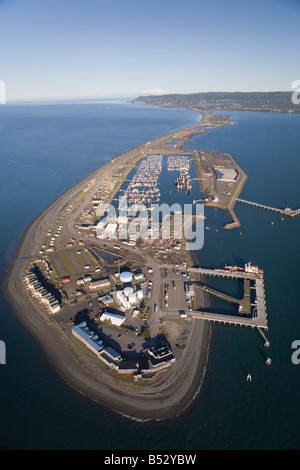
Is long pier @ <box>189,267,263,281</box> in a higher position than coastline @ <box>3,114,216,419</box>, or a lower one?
higher

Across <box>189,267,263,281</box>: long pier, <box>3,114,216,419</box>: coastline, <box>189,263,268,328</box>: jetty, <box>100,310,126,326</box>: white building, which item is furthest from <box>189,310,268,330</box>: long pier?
<box>100,310,126,326</box>: white building

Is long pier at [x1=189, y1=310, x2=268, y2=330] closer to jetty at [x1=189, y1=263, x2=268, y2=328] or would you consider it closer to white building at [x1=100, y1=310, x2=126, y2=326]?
jetty at [x1=189, y1=263, x2=268, y2=328]

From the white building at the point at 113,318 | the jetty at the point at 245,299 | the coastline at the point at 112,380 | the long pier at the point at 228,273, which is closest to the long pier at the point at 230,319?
the jetty at the point at 245,299

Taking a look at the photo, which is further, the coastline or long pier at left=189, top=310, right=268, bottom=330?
long pier at left=189, top=310, right=268, bottom=330

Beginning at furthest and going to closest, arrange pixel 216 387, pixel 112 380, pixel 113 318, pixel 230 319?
pixel 230 319, pixel 113 318, pixel 112 380, pixel 216 387

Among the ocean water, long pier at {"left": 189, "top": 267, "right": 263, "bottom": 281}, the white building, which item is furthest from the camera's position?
long pier at {"left": 189, "top": 267, "right": 263, "bottom": 281}

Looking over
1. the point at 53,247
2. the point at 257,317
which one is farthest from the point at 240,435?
the point at 53,247

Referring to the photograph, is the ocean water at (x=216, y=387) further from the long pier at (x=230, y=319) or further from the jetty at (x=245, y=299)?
the jetty at (x=245, y=299)

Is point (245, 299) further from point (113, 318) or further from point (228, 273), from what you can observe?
point (113, 318)

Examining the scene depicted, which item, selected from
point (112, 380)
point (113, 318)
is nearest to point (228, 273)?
point (113, 318)
